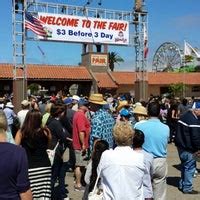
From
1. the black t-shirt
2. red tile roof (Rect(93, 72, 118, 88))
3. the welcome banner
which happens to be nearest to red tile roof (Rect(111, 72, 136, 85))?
red tile roof (Rect(93, 72, 118, 88))

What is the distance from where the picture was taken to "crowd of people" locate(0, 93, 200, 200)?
12.2 feet

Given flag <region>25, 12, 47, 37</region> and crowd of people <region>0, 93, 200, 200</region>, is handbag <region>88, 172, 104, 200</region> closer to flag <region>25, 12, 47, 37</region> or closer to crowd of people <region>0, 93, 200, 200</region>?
crowd of people <region>0, 93, 200, 200</region>

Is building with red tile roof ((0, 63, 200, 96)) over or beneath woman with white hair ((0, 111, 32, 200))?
over

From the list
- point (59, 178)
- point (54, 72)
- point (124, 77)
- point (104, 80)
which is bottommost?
point (59, 178)

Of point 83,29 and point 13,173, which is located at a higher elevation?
point 83,29

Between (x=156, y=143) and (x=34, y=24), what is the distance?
21472 mm

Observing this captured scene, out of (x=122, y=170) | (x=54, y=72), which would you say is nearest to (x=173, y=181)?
(x=122, y=170)

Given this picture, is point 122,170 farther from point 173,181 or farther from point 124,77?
point 124,77

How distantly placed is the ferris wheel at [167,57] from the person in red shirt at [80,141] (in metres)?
67.0

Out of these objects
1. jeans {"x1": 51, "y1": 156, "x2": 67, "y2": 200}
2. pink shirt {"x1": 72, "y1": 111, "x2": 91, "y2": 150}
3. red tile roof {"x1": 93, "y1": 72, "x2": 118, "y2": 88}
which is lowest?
jeans {"x1": 51, "y1": 156, "x2": 67, "y2": 200}

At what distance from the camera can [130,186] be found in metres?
4.48

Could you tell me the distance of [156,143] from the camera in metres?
6.89

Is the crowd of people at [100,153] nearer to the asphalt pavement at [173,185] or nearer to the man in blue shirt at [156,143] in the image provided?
the man in blue shirt at [156,143]

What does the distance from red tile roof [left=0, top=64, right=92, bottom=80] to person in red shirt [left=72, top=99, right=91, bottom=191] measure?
32.8 meters
